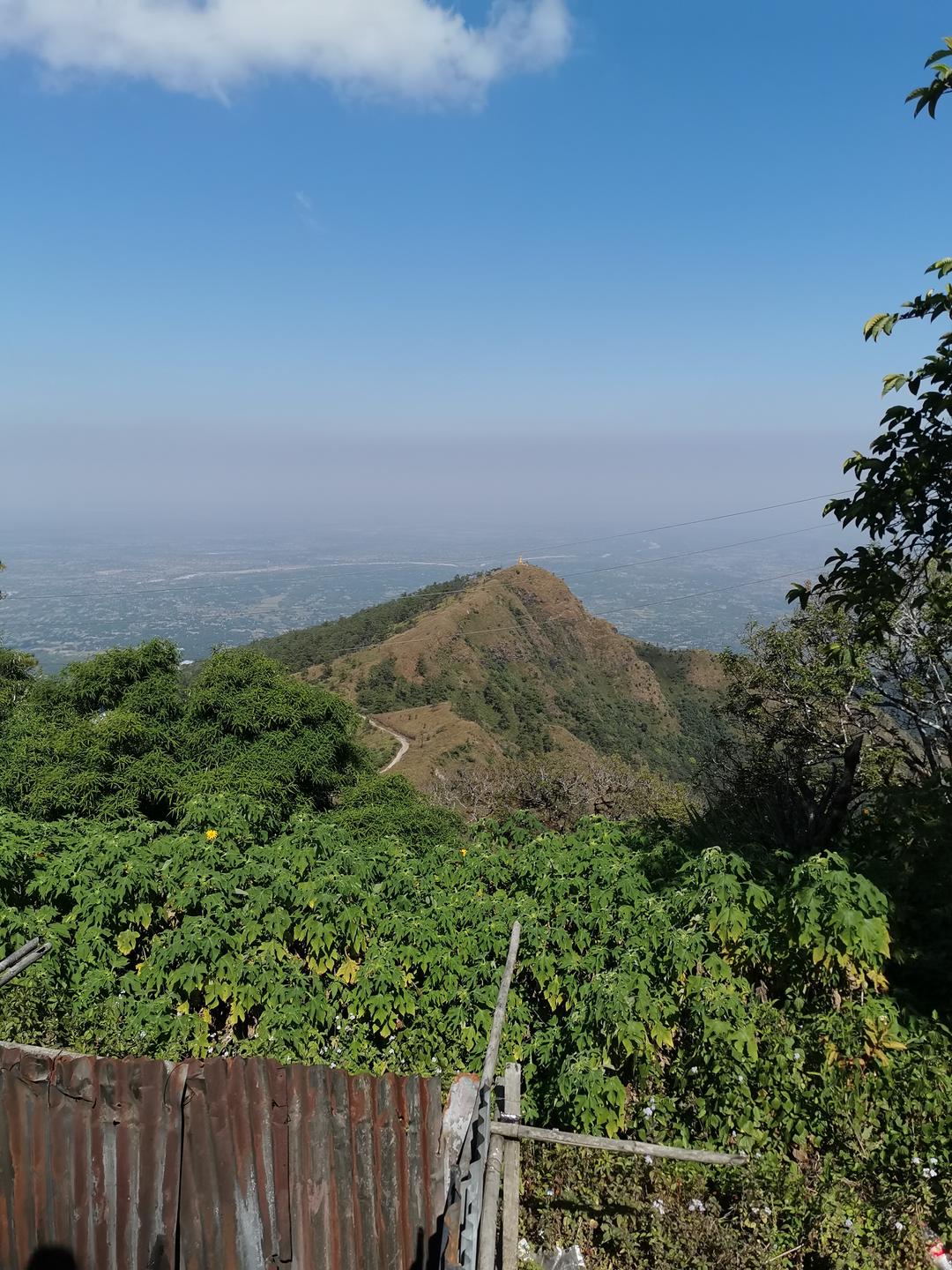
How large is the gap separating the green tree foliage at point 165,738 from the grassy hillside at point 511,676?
1800 cm

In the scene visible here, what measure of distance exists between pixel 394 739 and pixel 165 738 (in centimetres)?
2718

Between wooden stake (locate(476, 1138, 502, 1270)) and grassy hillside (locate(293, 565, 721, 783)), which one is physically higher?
wooden stake (locate(476, 1138, 502, 1270))

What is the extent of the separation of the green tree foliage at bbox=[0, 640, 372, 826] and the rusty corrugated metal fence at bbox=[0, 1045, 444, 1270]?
6929 mm

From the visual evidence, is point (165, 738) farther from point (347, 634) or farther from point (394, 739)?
point (347, 634)

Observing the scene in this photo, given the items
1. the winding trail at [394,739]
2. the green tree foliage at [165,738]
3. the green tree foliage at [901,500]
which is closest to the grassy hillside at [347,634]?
the winding trail at [394,739]

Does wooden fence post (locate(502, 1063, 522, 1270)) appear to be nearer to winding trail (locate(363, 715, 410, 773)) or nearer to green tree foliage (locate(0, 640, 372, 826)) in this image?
green tree foliage (locate(0, 640, 372, 826))

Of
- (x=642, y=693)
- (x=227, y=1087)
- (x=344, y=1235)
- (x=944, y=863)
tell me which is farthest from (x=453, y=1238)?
(x=642, y=693)

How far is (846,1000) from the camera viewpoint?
4.13m

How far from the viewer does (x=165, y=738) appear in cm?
1129

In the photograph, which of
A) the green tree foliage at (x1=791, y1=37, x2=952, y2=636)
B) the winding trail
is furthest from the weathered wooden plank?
the winding trail

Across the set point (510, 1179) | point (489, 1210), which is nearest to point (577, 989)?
point (510, 1179)

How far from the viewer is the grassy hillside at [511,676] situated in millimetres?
43375

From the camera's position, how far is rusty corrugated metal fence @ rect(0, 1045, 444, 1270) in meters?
2.66

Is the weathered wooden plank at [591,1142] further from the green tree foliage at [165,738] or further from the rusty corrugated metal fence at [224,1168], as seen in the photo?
the green tree foliage at [165,738]
